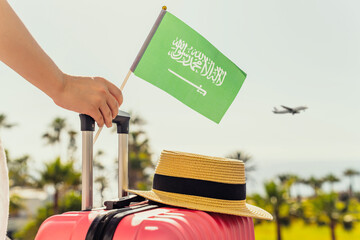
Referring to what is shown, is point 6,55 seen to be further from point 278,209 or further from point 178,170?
point 278,209

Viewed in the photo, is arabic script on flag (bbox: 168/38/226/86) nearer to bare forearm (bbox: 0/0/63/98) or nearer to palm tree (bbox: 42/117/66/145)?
bare forearm (bbox: 0/0/63/98)

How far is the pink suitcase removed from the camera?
105 centimetres

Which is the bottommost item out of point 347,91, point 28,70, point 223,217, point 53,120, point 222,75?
point 223,217

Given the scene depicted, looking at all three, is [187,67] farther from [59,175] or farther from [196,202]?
[59,175]

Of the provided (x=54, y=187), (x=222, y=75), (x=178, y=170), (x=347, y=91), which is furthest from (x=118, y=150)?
(x=347, y=91)

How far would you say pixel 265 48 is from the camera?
41.2m

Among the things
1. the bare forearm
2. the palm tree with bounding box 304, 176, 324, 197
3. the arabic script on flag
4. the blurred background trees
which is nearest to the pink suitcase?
the bare forearm

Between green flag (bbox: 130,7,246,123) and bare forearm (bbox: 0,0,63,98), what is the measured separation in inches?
24.2

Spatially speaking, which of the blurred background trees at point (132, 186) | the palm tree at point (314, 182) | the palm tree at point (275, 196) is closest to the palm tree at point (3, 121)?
the blurred background trees at point (132, 186)

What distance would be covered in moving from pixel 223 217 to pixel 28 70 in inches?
26.3

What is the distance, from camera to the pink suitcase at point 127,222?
1.05 meters

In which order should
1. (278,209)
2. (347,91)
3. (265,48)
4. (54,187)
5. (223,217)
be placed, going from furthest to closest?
1. (347,91)
2. (265,48)
3. (278,209)
4. (54,187)
5. (223,217)

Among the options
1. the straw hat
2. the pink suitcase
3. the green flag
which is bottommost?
the pink suitcase

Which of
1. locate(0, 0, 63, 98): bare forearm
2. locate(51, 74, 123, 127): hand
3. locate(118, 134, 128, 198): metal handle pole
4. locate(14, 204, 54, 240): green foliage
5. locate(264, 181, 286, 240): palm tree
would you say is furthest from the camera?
locate(264, 181, 286, 240): palm tree
